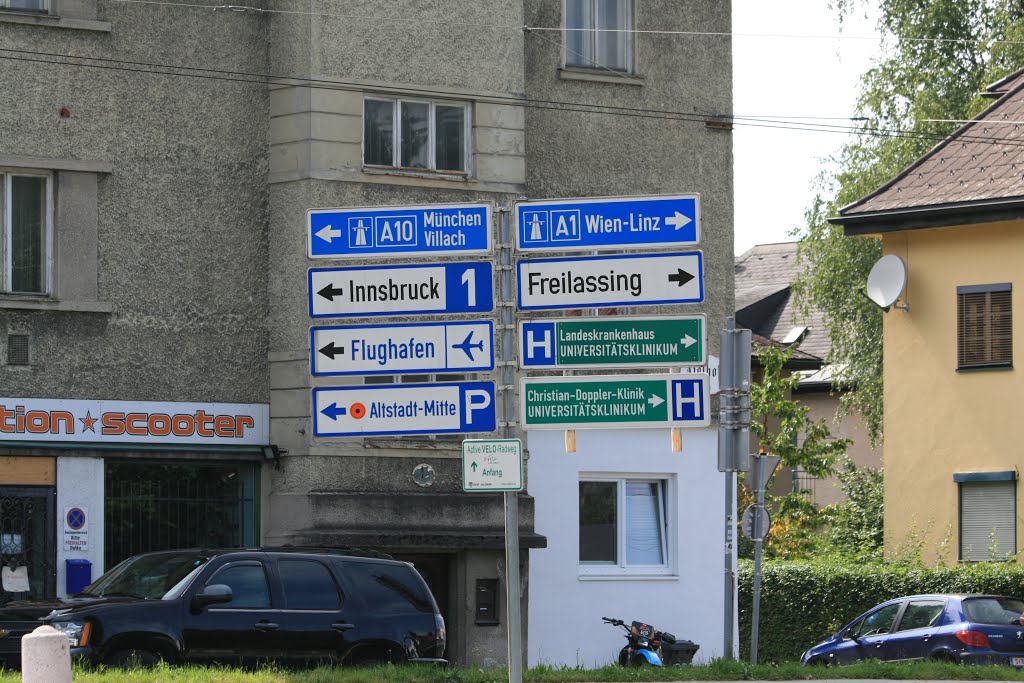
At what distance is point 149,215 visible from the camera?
2302 cm

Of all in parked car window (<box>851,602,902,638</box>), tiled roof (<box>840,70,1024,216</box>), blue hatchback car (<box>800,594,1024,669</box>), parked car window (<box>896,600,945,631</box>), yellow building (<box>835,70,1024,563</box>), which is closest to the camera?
blue hatchback car (<box>800,594,1024,669</box>)

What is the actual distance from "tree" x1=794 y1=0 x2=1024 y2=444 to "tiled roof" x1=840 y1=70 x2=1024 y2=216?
2797mm

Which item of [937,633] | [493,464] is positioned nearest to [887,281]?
[937,633]

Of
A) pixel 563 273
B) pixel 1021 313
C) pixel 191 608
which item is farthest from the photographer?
pixel 1021 313

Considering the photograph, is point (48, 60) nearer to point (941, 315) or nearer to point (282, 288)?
point (282, 288)

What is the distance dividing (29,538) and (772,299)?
37.6 meters

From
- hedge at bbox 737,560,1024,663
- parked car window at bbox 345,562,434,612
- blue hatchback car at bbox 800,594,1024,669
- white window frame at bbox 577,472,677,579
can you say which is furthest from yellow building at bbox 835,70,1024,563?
parked car window at bbox 345,562,434,612

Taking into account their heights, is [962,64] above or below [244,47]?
above

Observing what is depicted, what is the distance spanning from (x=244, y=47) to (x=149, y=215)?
244 centimetres

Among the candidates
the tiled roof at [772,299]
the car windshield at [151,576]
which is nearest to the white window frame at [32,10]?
the car windshield at [151,576]

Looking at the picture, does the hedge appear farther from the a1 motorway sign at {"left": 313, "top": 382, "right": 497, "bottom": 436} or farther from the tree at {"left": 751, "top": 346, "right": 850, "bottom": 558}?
the a1 motorway sign at {"left": 313, "top": 382, "right": 497, "bottom": 436}

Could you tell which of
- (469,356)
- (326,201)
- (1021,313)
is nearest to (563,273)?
(469,356)

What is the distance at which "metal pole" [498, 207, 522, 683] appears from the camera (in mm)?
12602

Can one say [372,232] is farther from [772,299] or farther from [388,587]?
[772,299]
